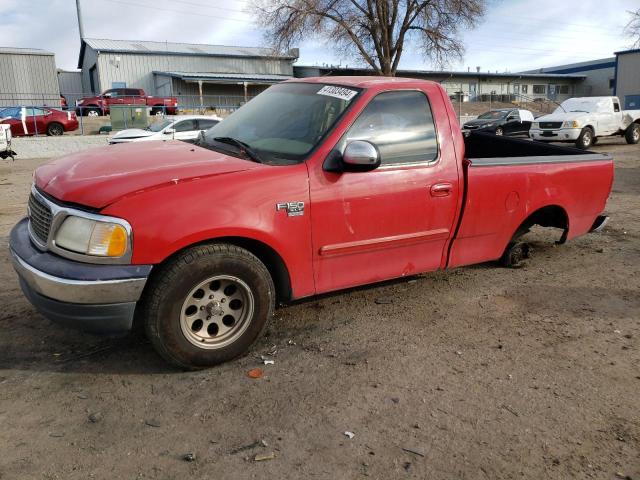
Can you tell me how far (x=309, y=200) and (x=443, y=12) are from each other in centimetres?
3564

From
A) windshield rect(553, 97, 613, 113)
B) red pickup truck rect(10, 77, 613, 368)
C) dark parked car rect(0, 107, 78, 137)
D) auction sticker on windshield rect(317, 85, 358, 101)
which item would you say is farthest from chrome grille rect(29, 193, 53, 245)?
dark parked car rect(0, 107, 78, 137)

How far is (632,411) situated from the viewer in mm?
2967

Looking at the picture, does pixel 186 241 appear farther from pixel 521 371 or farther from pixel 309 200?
pixel 521 371

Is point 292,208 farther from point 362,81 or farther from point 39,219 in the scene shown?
point 39,219

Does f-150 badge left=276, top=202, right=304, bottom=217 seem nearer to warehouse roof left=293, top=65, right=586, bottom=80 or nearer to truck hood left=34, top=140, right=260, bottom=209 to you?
truck hood left=34, top=140, right=260, bottom=209

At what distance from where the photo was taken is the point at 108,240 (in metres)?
2.91

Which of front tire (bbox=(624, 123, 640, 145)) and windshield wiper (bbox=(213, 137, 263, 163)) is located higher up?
windshield wiper (bbox=(213, 137, 263, 163))

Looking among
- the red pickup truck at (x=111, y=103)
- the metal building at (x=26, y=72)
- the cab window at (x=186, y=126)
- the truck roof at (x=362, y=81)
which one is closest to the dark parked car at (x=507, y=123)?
the cab window at (x=186, y=126)

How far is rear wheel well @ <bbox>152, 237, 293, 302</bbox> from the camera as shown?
3.33 meters

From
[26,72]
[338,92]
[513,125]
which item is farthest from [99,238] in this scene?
[26,72]

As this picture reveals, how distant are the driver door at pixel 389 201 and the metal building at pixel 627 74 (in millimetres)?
44335

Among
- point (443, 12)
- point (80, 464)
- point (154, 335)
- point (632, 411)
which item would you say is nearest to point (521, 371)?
point (632, 411)

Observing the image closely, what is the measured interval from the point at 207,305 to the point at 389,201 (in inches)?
58.4

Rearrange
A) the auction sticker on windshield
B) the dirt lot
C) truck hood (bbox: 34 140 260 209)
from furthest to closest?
the auction sticker on windshield
truck hood (bbox: 34 140 260 209)
the dirt lot
